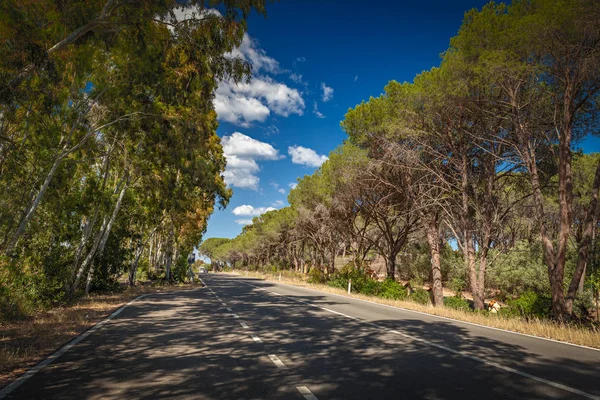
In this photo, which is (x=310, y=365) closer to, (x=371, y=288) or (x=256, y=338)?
(x=256, y=338)

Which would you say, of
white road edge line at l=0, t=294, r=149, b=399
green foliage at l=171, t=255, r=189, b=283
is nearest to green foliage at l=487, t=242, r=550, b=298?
green foliage at l=171, t=255, r=189, b=283

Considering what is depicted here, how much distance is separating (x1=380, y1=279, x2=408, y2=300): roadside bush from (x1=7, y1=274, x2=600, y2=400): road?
1176 centimetres

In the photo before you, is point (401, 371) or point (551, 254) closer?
point (401, 371)

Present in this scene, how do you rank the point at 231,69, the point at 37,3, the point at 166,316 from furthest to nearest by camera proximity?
the point at 166,316 → the point at 231,69 → the point at 37,3

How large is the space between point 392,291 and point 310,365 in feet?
55.0

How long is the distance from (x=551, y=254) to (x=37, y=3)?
1612cm

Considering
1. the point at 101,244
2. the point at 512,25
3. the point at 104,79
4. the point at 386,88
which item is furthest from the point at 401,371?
the point at 386,88

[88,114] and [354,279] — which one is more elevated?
[88,114]

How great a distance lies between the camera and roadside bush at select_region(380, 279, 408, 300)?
68.3 ft

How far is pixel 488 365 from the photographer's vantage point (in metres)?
5.61

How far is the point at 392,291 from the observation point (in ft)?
69.3

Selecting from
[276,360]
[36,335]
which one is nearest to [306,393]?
[276,360]

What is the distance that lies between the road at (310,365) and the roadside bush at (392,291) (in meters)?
11.8

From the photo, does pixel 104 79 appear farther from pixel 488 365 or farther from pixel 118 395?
pixel 488 365
